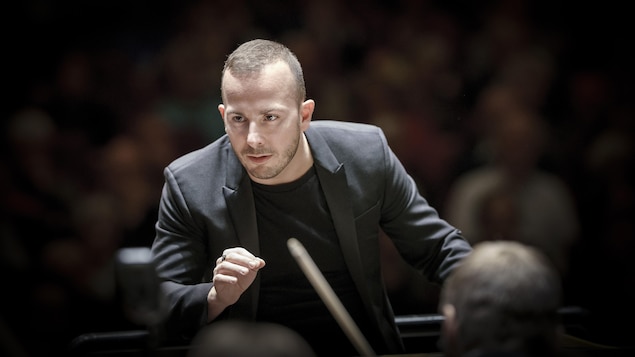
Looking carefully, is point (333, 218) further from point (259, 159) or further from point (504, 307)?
point (504, 307)

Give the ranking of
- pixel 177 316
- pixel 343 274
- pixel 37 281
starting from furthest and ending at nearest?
pixel 37 281 < pixel 343 274 < pixel 177 316

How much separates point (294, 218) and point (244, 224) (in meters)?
0.15

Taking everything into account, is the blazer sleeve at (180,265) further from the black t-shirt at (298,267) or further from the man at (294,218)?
the black t-shirt at (298,267)

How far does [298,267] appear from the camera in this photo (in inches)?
104

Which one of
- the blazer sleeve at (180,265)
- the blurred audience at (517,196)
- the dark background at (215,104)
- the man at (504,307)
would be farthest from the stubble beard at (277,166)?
the blurred audience at (517,196)

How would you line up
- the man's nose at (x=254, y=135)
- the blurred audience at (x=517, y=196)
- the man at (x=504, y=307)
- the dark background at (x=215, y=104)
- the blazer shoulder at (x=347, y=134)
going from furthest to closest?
the blurred audience at (x=517, y=196) → the dark background at (x=215, y=104) → the blazer shoulder at (x=347, y=134) → the man's nose at (x=254, y=135) → the man at (x=504, y=307)

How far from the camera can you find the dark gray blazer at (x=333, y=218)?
2555 mm

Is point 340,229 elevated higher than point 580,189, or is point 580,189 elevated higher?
point 340,229

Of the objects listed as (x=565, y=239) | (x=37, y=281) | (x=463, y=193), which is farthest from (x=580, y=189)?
(x=37, y=281)

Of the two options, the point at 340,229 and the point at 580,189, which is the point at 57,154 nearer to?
the point at 340,229

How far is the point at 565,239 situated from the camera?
4031mm

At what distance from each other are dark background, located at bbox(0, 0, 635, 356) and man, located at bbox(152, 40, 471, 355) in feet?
3.08

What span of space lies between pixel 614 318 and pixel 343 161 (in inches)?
73.2

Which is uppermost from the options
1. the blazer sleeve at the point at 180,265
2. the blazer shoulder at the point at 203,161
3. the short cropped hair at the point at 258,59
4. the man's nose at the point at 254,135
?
the short cropped hair at the point at 258,59
